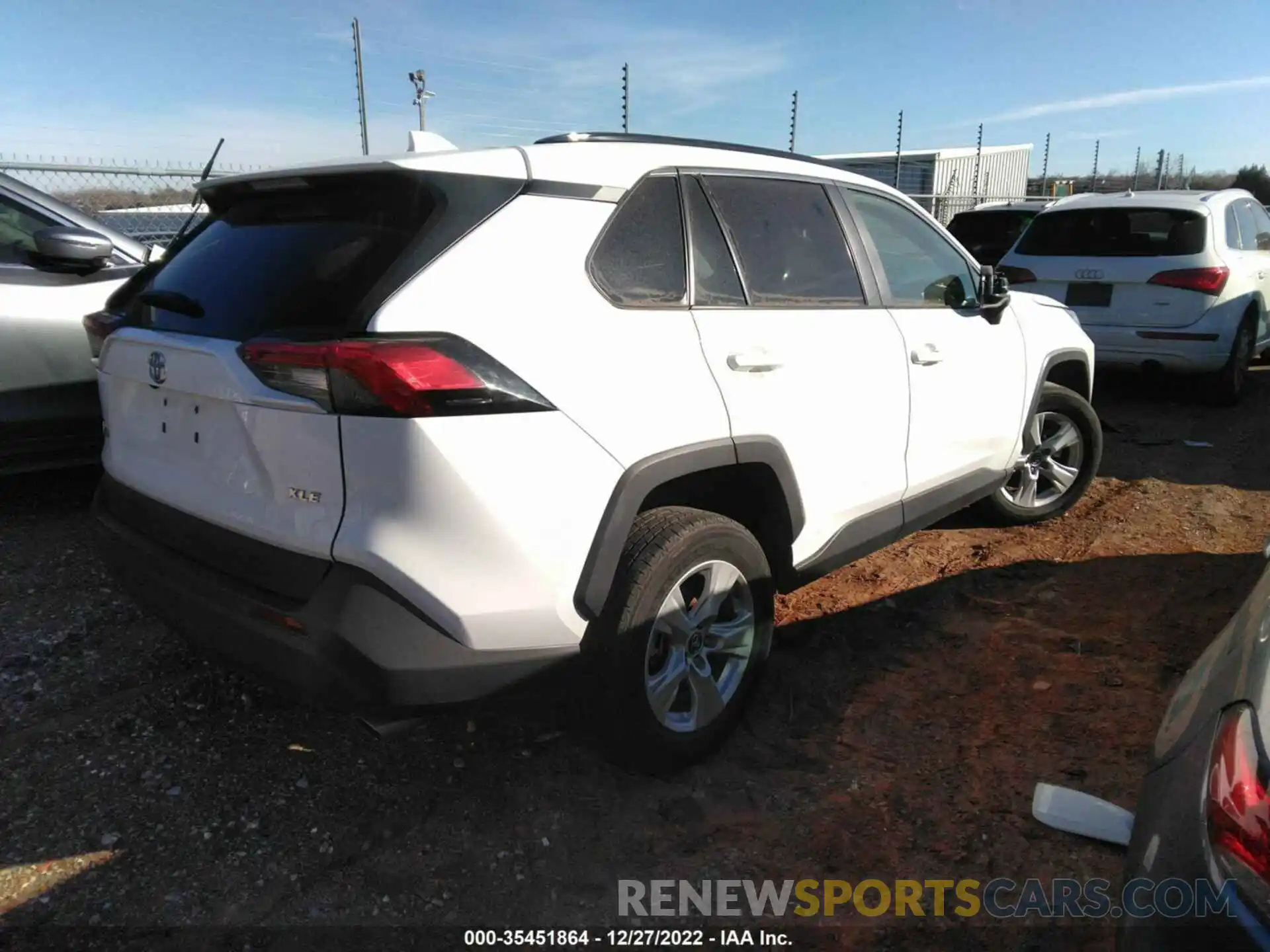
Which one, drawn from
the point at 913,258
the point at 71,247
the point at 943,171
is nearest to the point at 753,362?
the point at 913,258

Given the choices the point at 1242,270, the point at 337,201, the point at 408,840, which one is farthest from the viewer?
the point at 1242,270

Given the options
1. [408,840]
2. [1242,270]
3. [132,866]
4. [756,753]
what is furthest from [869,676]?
[1242,270]

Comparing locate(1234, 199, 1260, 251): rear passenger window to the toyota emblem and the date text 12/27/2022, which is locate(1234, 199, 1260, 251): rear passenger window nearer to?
the date text 12/27/2022

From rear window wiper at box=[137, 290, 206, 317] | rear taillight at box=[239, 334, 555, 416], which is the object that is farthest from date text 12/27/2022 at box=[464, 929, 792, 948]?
rear window wiper at box=[137, 290, 206, 317]

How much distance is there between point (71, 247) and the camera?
4.12m

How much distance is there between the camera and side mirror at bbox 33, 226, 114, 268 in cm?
409

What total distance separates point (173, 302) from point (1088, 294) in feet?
23.2

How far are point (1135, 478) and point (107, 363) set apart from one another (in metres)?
5.70

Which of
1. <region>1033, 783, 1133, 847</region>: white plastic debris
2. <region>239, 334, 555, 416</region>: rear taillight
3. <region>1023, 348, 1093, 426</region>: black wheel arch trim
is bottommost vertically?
<region>1033, 783, 1133, 847</region>: white plastic debris

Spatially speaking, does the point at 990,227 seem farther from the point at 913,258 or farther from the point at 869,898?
the point at 869,898

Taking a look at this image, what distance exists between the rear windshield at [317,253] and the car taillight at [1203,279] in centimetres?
660

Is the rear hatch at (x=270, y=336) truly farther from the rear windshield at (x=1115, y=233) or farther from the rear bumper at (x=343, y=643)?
the rear windshield at (x=1115, y=233)

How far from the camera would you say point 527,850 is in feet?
8.06

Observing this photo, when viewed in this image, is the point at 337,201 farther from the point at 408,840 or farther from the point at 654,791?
the point at 654,791
